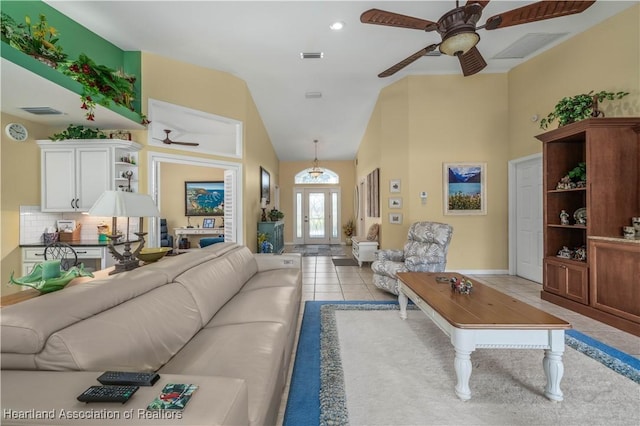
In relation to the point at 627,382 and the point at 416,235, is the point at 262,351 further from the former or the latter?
the point at 416,235

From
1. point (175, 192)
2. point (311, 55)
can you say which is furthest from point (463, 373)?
point (175, 192)

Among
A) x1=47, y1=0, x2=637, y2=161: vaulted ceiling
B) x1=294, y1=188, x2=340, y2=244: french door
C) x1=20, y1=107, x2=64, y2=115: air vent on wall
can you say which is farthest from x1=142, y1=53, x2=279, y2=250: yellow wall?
x1=294, y1=188, x2=340, y2=244: french door

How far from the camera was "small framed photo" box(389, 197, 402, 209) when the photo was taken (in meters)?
5.37

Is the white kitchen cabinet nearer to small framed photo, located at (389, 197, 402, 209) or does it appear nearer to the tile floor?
the tile floor

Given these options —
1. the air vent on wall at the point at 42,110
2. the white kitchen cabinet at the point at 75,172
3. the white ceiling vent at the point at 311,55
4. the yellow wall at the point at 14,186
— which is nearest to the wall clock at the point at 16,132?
the yellow wall at the point at 14,186

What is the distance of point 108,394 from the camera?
86 cm

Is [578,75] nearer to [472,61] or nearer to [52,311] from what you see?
[472,61]

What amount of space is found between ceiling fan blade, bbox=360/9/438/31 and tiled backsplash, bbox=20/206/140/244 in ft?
12.8

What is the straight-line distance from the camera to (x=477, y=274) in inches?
205

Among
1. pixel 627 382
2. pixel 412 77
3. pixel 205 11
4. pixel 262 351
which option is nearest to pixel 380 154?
pixel 412 77

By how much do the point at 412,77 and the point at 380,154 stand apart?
4.82ft

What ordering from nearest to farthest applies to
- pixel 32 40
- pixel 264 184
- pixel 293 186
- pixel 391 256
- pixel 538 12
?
1. pixel 538 12
2. pixel 32 40
3. pixel 391 256
4. pixel 264 184
5. pixel 293 186

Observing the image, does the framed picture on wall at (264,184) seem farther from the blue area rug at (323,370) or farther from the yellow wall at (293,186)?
the blue area rug at (323,370)

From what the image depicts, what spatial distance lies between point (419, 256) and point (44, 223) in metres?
4.95
